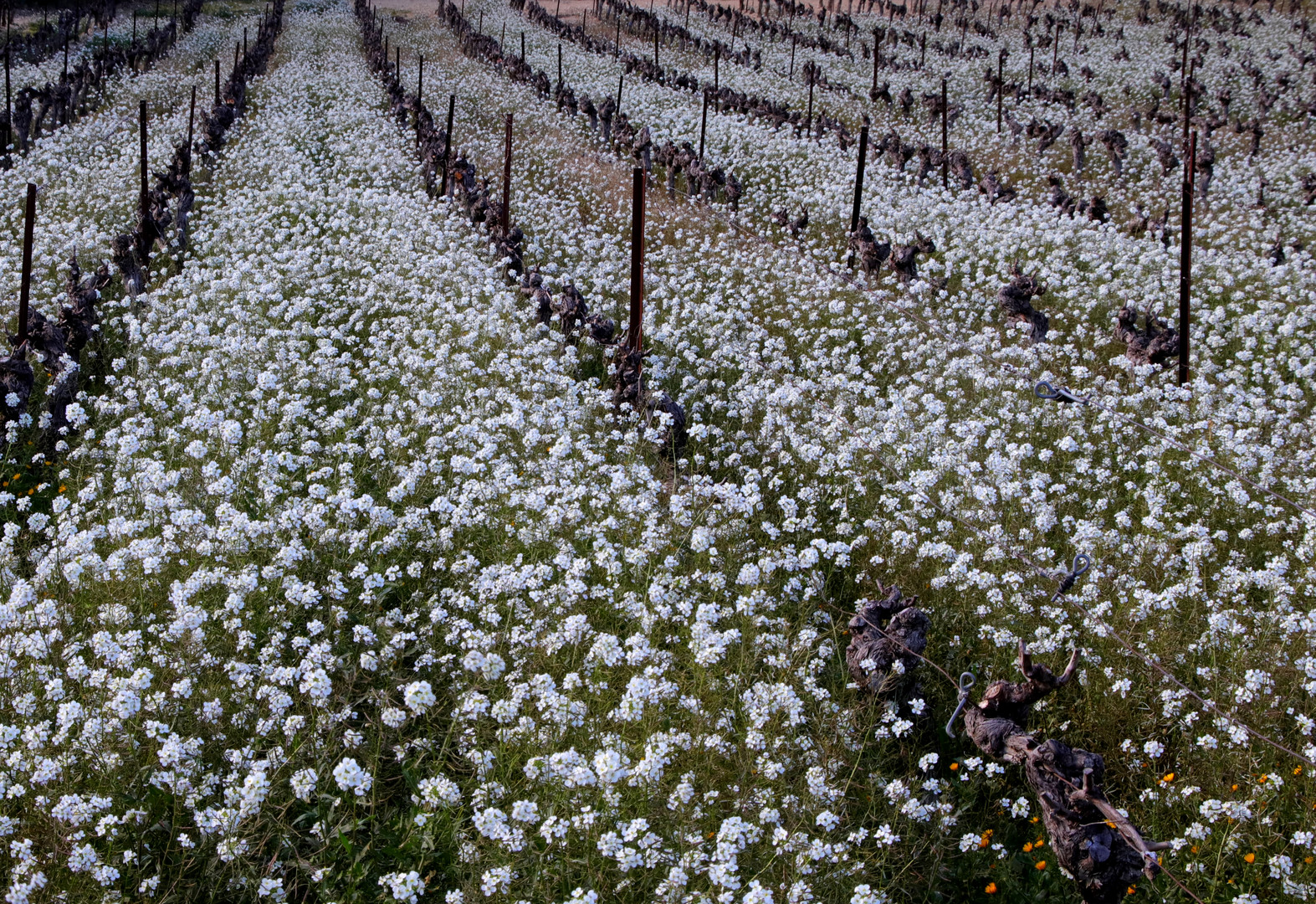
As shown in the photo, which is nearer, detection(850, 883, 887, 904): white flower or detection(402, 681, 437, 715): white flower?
detection(850, 883, 887, 904): white flower

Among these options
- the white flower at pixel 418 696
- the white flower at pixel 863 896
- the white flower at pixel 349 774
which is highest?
the white flower at pixel 418 696

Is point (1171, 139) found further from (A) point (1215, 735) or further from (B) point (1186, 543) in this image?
(A) point (1215, 735)

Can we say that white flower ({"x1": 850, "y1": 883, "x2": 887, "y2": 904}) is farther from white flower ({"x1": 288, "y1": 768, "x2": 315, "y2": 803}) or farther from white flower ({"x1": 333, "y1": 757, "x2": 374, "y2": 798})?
white flower ({"x1": 288, "y1": 768, "x2": 315, "y2": 803})

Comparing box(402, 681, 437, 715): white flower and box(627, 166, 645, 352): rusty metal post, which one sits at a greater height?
box(627, 166, 645, 352): rusty metal post

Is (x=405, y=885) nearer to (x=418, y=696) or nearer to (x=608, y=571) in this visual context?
(x=418, y=696)

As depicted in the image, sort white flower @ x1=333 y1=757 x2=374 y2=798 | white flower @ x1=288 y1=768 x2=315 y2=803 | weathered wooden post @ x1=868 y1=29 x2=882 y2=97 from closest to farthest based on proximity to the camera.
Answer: white flower @ x1=333 y1=757 x2=374 y2=798 < white flower @ x1=288 y1=768 x2=315 y2=803 < weathered wooden post @ x1=868 y1=29 x2=882 y2=97

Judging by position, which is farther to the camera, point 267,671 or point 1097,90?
point 1097,90

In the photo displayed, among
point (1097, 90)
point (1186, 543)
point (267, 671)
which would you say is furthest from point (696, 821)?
point (1097, 90)

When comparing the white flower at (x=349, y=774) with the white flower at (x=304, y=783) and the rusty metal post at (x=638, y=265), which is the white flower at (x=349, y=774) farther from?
the rusty metal post at (x=638, y=265)

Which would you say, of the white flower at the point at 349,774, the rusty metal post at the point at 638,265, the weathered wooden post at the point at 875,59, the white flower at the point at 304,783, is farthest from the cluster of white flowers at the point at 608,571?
the weathered wooden post at the point at 875,59

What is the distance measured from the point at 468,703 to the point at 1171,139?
2432 centimetres

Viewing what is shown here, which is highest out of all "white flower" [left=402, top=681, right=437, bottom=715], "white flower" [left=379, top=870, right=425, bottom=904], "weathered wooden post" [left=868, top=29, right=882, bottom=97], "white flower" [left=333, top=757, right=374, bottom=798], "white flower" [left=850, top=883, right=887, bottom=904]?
"weathered wooden post" [left=868, top=29, right=882, bottom=97]

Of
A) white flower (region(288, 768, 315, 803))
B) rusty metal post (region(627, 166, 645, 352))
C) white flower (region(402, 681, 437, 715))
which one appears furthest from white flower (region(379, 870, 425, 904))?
rusty metal post (region(627, 166, 645, 352))

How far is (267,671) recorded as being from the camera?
4773 mm
